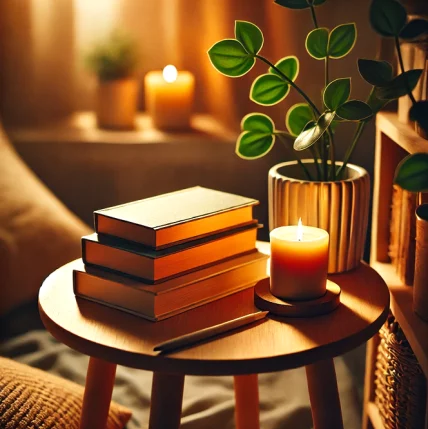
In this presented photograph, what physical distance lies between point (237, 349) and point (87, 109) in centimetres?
116

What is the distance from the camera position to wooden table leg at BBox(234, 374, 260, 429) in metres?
1.26

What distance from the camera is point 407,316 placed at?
1.09 metres

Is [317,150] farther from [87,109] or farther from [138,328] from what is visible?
[87,109]

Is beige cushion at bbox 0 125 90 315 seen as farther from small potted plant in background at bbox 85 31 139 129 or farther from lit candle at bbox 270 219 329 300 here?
lit candle at bbox 270 219 329 300

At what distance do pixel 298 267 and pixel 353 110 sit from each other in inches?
8.9

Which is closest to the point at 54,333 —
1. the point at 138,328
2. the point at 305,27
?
the point at 138,328

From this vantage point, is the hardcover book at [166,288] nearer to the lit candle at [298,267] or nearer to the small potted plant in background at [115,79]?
the lit candle at [298,267]

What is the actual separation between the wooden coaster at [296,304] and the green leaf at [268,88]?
1.00 ft

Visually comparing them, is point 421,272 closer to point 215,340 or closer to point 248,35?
point 215,340

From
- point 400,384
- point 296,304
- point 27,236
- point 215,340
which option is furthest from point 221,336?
point 27,236

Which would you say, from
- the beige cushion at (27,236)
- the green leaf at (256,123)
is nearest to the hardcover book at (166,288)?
the green leaf at (256,123)

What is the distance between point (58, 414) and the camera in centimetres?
124

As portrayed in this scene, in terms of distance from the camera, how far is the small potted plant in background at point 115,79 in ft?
5.95

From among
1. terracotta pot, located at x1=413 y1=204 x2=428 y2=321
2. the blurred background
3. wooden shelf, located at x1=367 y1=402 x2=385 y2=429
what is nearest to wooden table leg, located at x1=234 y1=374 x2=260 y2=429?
wooden shelf, located at x1=367 y1=402 x2=385 y2=429
